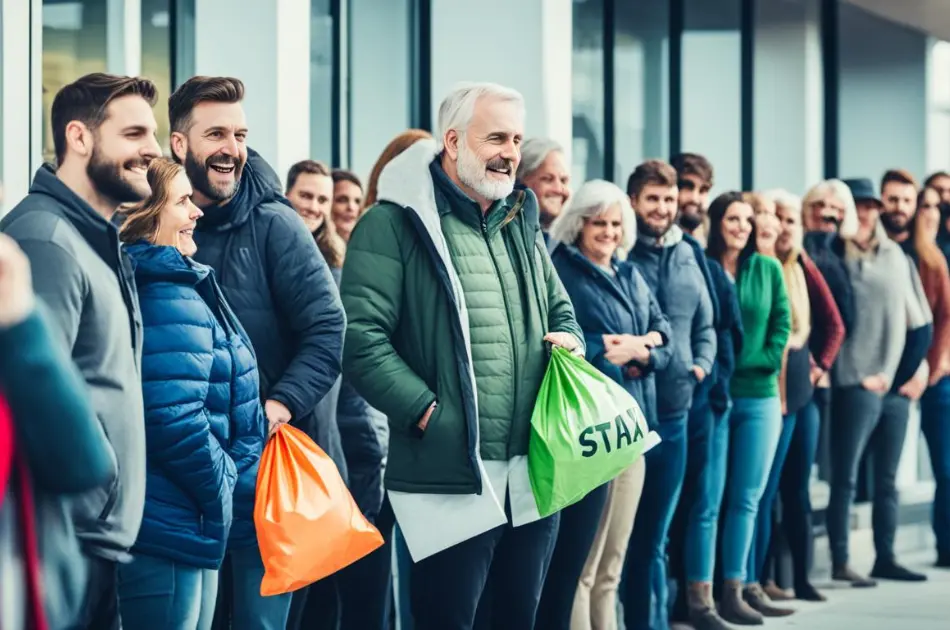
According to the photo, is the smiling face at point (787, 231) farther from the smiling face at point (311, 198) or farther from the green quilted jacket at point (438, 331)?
the green quilted jacket at point (438, 331)

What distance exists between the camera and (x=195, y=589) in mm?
3953

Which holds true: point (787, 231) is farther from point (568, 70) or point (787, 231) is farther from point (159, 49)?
point (159, 49)

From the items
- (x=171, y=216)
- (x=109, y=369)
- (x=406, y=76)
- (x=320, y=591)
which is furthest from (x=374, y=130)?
(x=109, y=369)

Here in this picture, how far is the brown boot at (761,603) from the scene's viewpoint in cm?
811

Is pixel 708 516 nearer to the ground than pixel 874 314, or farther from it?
nearer to the ground

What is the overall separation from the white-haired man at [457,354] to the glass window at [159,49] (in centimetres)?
281

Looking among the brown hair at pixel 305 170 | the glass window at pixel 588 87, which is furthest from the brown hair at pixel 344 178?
the glass window at pixel 588 87

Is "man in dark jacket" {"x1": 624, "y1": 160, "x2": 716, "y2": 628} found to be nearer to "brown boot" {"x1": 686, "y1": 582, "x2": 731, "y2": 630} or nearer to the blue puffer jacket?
"brown boot" {"x1": 686, "y1": 582, "x2": 731, "y2": 630}

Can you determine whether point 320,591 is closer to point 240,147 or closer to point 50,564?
point 240,147

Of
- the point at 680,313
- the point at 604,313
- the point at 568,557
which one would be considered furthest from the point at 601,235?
the point at 568,557

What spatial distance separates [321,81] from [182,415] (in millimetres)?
5214

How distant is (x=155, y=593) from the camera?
3873mm

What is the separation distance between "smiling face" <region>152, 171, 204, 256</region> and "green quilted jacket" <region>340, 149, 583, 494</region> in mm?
646

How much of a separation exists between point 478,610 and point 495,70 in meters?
→ 4.76
